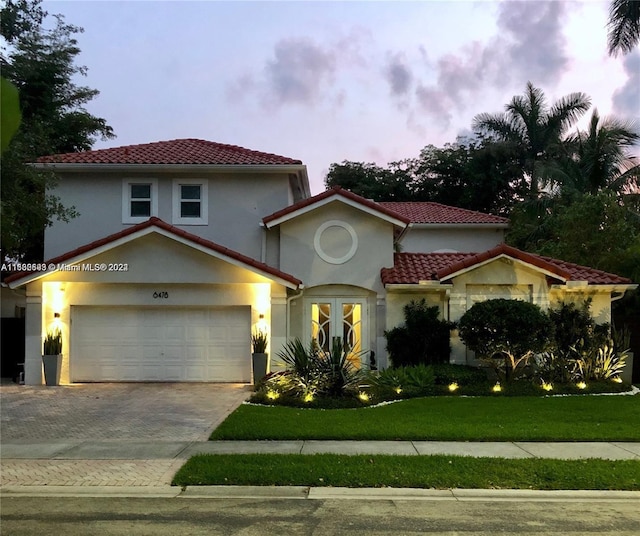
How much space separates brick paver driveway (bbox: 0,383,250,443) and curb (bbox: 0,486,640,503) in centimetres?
272

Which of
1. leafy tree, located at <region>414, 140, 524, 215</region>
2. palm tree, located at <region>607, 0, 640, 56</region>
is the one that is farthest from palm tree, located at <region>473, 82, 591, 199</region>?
palm tree, located at <region>607, 0, 640, 56</region>

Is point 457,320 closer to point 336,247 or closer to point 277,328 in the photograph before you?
point 336,247

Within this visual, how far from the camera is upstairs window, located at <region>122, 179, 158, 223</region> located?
19.2 meters

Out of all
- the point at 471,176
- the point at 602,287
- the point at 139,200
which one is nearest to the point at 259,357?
the point at 139,200

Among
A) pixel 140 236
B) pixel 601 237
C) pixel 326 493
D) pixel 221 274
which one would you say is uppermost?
pixel 601 237

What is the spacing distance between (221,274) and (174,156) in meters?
5.06

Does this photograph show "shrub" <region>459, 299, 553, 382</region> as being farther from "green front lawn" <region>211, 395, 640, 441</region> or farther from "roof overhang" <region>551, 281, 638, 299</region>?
"roof overhang" <region>551, 281, 638, 299</region>

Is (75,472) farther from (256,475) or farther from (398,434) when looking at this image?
(398,434)

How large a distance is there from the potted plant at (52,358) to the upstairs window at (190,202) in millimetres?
5100

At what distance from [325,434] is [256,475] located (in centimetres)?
248

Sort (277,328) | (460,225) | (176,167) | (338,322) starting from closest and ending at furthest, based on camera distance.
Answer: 1. (277,328)
2. (338,322)
3. (176,167)
4. (460,225)

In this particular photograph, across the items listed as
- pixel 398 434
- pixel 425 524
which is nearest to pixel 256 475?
pixel 425 524

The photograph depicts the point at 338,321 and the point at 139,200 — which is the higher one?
the point at 139,200

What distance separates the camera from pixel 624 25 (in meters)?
21.8
